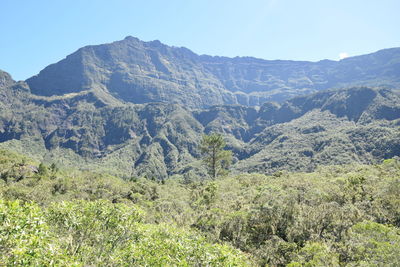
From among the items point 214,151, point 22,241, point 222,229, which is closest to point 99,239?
point 22,241

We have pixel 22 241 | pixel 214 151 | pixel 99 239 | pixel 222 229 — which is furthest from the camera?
pixel 214 151

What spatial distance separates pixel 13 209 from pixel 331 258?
1043 cm

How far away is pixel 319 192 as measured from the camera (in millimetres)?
17109

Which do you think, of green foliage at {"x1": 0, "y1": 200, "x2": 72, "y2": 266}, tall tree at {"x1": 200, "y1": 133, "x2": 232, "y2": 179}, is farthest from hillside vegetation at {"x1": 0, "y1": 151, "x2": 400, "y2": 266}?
tall tree at {"x1": 200, "y1": 133, "x2": 232, "y2": 179}

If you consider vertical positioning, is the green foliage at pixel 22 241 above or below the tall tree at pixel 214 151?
above

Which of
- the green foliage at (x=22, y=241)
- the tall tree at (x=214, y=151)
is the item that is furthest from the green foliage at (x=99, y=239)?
the tall tree at (x=214, y=151)

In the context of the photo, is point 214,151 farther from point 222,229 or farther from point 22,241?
point 22,241

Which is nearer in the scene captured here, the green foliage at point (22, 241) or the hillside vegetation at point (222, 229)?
the green foliage at point (22, 241)

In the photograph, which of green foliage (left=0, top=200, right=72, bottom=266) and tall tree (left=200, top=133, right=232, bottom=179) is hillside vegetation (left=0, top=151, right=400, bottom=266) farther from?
tall tree (left=200, top=133, right=232, bottom=179)

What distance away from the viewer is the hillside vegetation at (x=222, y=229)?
17.8ft

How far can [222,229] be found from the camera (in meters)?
15.7

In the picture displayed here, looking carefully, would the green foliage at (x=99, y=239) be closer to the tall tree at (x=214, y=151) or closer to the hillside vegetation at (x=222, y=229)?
the hillside vegetation at (x=222, y=229)

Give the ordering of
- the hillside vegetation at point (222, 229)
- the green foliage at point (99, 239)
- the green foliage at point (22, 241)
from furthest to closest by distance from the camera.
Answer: the hillside vegetation at point (222, 229) → the green foliage at point (99, 239) → the green foliage at point (22, 241)

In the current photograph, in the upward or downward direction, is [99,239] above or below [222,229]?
above
